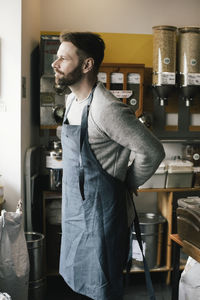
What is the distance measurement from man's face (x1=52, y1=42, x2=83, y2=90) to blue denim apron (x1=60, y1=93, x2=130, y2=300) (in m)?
0.14

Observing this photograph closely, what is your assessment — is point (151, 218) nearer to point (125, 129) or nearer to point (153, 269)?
point (153, 269)

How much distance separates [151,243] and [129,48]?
1874 millimetres

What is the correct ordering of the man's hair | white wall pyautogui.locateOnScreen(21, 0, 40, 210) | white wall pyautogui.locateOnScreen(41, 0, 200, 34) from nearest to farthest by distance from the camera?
the man's hair → white wall pyautogui.locateOnScreen(21, 0, 40, 210) → white wall pyautogui.locateOnScreen(41, 0, 200, 34)

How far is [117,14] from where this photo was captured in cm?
405

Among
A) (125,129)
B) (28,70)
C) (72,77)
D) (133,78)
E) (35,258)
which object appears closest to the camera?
(125,129)

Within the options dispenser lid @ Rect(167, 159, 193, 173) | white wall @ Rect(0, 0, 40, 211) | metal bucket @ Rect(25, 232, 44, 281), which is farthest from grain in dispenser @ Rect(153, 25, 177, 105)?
→ metal bucket @ Rect(25, 232, 44, 281)

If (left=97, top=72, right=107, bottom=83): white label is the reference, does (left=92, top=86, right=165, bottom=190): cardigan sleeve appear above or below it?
below

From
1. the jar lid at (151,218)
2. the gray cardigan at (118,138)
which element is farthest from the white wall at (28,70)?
the gray cardigan at (118,138)

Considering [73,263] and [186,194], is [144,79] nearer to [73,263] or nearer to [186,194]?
[186,194]

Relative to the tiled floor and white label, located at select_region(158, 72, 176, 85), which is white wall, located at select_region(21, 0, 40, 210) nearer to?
the tiled floor

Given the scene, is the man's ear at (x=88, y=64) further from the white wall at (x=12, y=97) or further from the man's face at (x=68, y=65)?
the white wall at (x=12, y=97)

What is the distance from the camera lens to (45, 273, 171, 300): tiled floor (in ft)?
11.4

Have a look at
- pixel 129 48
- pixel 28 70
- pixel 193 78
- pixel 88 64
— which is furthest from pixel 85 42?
pixel 129 48

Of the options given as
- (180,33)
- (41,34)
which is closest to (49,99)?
(41,34)
